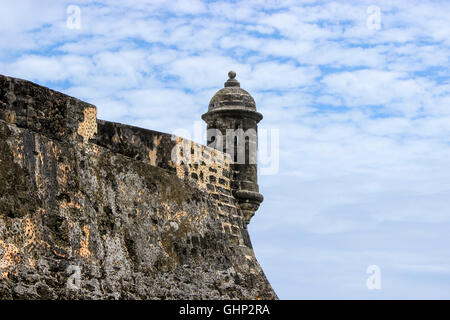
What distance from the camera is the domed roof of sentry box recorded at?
468 inches

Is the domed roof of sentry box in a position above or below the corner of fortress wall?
above

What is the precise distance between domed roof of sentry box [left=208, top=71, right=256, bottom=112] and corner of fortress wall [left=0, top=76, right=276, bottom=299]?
A: 1.52 meters

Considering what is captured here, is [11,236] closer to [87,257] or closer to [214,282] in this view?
[87,257]

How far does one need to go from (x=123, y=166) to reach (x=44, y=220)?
1.72 meters

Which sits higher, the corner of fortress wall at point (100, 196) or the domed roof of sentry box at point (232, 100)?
the domed roof of sentry box at point (232, 100)

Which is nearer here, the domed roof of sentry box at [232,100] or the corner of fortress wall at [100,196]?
the corner of fortress wall at [100,196]

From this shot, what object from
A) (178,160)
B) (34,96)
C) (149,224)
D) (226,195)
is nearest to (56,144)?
(34,96)

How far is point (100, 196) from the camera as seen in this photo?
7.71m

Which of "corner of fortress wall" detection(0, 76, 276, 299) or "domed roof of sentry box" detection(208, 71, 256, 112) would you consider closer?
"corner of fortress wall" detection(0, 76, 276, 299)

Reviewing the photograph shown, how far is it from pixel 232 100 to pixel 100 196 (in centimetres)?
469

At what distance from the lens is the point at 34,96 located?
23.8ft

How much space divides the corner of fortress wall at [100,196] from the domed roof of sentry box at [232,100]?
152 centimetres

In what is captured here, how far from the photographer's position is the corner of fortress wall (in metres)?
6.72

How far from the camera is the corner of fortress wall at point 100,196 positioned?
6.72 meters
